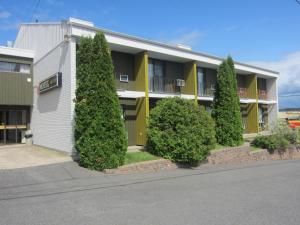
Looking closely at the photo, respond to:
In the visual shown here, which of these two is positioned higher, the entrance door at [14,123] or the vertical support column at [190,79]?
the vertical support column at [190,79]

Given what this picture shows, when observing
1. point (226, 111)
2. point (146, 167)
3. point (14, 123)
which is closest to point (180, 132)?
point (146, 167)

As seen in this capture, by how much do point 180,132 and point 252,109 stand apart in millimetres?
16397

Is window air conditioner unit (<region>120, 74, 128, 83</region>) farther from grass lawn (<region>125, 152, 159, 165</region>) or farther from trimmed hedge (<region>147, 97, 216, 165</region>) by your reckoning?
grass lawn (<region>125, 152, 159, 165</region>)

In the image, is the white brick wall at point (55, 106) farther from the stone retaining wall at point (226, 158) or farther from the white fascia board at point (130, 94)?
the stone retaining wall at point (226, 158)

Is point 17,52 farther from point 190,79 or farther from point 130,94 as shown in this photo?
point 190,79

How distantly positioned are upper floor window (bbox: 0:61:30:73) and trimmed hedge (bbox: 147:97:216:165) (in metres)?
9.20

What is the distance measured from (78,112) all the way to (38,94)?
7.47m

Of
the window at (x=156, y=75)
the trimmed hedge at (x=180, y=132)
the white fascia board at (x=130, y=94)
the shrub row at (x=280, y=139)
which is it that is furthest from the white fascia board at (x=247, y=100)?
the trimmed hedge at (x=180, y=132)

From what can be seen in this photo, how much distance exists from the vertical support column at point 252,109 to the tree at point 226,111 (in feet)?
30.7

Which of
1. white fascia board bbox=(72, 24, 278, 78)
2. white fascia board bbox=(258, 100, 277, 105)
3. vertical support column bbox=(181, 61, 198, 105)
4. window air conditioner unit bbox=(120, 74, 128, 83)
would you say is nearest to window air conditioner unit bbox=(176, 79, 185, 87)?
vertical support column bbox=(181, 61, 198, 105)

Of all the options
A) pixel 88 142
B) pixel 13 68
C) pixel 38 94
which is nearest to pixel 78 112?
pixel 88 142

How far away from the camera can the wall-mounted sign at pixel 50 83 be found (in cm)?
1700

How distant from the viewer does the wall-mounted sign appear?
17.0 m

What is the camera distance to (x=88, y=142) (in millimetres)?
13398
